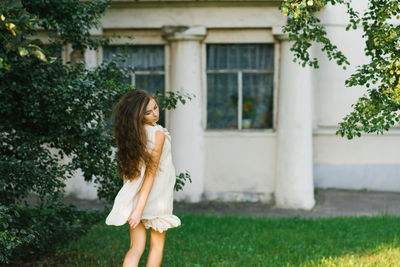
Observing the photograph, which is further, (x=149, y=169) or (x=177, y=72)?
(x=177, y=72)

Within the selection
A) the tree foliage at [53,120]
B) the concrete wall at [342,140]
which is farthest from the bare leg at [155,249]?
the concrete wall at [342,140]

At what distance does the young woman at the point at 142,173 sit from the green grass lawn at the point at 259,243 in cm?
198

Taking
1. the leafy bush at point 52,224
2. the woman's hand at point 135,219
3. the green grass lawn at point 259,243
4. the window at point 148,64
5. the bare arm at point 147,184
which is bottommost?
the green grass lawn at point 259,243

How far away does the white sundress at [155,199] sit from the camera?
177 inches

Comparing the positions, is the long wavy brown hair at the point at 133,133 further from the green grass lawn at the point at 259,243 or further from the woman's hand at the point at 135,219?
the green grass lawn at the point at 259,243

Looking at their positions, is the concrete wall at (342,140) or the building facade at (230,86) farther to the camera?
the concrete wall at (342,140)

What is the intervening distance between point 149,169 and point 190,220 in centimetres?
496

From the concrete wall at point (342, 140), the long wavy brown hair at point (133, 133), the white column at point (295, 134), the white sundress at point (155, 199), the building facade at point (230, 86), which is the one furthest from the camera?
the concrete wall at point (342, 140)

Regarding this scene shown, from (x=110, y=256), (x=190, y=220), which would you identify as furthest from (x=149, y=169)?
(x=190, y=220)

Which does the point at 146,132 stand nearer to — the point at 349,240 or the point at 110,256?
the point at 110,256

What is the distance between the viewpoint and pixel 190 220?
9266 millimetres

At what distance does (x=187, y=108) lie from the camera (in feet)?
36.2

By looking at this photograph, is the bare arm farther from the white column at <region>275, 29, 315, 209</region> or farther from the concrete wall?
the concrete wall

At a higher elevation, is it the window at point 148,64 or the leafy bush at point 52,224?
the window at point 148,64
